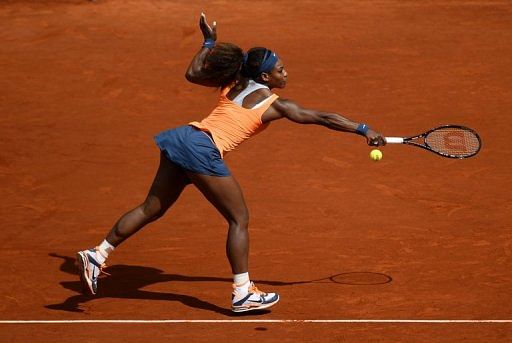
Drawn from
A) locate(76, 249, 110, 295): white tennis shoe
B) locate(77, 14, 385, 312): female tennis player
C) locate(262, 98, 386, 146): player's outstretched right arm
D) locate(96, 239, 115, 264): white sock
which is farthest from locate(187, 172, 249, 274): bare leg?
locate(76, 249, 110, 295): white tennis shoe

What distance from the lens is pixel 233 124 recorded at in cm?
918

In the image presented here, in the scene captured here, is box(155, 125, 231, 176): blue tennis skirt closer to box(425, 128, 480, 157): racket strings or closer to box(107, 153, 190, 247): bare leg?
box(107, 153, 190, 247): bare leg

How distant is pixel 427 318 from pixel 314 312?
35.1 inches

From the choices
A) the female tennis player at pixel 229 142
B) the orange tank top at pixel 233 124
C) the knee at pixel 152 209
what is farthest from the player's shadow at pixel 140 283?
the orange tank top at pixel 233 124

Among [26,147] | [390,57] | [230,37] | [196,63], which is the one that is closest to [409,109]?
[390,57]

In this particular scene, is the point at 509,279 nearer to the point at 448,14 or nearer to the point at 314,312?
the point at 314,312

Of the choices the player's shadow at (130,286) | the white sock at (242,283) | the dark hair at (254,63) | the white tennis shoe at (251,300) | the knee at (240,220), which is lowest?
the player's shadow at (130,286)

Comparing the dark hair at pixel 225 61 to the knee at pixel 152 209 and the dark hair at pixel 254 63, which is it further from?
the knee at pixel 152 209

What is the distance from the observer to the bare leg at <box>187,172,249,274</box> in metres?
9.12

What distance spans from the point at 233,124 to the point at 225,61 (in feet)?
1.72

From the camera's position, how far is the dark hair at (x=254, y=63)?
30.4 feet

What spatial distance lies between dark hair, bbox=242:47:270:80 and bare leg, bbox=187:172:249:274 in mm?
855

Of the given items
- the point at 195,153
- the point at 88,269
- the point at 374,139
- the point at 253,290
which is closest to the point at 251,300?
the point at 253,290

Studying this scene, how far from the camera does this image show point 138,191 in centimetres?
1288
